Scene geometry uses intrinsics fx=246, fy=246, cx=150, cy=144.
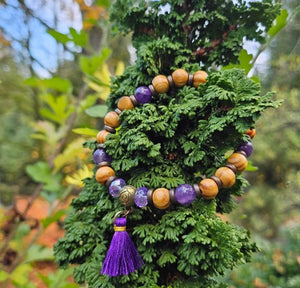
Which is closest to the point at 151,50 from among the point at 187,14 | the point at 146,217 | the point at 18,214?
the point at 187,14

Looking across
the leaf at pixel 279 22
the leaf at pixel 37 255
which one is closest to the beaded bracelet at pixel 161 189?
the leaf at pixel 279 22

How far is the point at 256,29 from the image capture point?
65 centimetres

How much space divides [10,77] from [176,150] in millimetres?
2485

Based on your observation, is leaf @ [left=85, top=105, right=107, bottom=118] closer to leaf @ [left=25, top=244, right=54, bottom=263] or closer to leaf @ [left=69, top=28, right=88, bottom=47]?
leaf @ [left=69, top=28, right=88, bottom=47]

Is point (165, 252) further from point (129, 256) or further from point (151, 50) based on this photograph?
point (151, 50)

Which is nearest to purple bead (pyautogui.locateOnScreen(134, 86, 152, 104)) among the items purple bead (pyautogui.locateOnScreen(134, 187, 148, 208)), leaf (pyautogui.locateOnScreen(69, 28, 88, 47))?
purple bead (pyautogui.locateOnScreen(134, 187, 148, 208))

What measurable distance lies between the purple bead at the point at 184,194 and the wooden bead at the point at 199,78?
0.24m

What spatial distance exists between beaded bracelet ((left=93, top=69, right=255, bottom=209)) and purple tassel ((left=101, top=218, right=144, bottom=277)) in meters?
0.06

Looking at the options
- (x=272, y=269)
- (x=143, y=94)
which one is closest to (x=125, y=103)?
(x=143, y=94)

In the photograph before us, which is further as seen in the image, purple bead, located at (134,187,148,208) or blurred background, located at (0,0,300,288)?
blurred background, located at (0,0,300,288)

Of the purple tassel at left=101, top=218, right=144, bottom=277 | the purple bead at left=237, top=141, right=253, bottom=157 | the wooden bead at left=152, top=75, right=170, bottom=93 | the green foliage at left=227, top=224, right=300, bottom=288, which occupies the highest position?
the wooden bead at left=152, top=75, right=170, bottom=93

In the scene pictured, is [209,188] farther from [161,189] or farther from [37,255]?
[37,255]

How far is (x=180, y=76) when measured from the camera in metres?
0.57

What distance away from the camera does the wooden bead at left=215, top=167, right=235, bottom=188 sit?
0.51 metres
